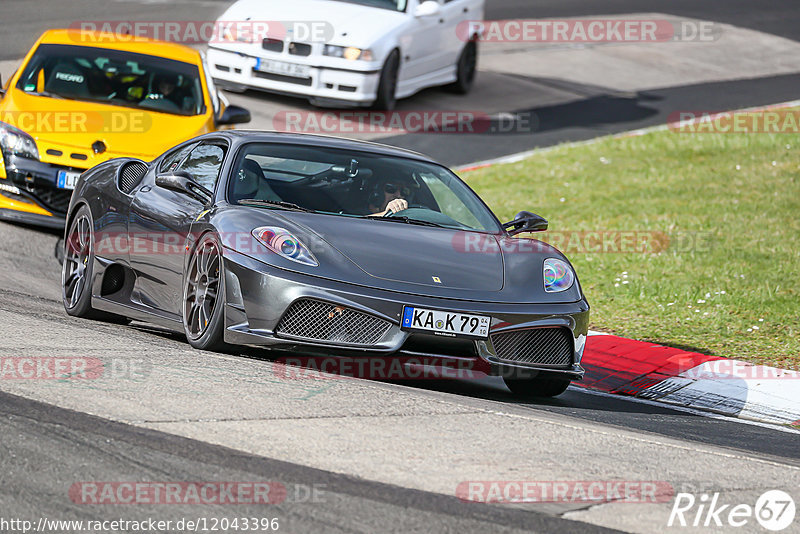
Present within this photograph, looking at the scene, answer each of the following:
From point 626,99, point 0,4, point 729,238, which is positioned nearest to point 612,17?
point 626,99

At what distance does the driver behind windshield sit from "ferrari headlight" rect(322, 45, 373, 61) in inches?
339

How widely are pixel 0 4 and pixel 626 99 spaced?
10644 mm

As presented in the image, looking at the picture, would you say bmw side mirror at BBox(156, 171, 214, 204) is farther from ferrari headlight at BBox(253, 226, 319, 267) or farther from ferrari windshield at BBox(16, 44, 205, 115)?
ferrari windshield at BBox(16, 44, 205, 115)

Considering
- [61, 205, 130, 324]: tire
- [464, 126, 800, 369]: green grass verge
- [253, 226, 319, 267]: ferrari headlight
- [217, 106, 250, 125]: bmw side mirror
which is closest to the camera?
[253, 226, 319, 267]: ferrari headlight

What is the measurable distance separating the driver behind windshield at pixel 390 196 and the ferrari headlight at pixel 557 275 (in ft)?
3.23

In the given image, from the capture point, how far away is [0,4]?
843 inches

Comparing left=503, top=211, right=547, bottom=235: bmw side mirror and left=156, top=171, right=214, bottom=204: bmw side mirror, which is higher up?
left=156, top=171, right=214, bottom=204: bmw side mirror

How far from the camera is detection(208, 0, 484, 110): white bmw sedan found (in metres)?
16.0

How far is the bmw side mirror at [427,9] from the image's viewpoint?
17.2 meters

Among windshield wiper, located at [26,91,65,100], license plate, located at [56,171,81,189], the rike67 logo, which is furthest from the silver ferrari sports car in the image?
windshield wiper, located at [26,91,65,100]

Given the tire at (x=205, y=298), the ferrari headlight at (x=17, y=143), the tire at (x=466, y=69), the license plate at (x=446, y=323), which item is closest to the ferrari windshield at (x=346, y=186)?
the tire at (x=205, y=298)

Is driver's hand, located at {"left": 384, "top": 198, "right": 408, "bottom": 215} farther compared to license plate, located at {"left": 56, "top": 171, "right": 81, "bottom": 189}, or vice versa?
license plate, located at {"left": 56, "top": 171, "right": 81, "bottom": 189}

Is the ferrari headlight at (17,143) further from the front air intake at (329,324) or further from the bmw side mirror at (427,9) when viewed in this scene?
the bmw side mirror at (427,9)

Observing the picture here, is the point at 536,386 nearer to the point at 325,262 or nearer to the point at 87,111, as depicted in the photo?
the point at 325,262
